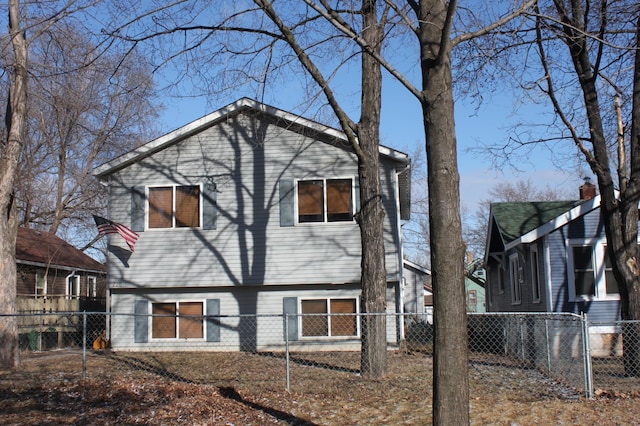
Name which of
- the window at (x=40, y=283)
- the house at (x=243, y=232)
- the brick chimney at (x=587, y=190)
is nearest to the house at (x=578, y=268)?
the brick chimney at (x=587, y=190)

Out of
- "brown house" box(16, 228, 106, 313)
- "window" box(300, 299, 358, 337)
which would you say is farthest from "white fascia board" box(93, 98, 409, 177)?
"brown house" box(16, 228, 106, 313)

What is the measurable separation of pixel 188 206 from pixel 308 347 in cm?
503

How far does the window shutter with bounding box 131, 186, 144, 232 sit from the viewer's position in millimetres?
17750

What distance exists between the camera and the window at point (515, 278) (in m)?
20.3

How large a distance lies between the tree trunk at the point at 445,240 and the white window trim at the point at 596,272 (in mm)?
12291

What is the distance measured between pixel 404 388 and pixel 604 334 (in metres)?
7.57

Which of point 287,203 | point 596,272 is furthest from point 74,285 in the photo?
point 596,272

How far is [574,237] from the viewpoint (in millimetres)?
16812

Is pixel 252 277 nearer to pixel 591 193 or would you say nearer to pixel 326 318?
pixel 326 318

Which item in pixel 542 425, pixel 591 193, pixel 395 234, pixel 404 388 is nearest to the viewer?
pixel 542 425

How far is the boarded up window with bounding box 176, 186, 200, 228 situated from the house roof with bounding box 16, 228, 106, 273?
963 cm

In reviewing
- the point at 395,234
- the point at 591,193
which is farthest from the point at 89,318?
the point at 591,193

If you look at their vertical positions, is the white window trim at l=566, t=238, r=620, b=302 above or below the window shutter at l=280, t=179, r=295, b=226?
below

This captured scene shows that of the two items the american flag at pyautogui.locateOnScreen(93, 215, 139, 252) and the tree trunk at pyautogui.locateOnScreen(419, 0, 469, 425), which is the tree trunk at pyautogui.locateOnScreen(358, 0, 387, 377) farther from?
the american flag at pyautogui.locateOnScreen(93, 215, 139, 252)
